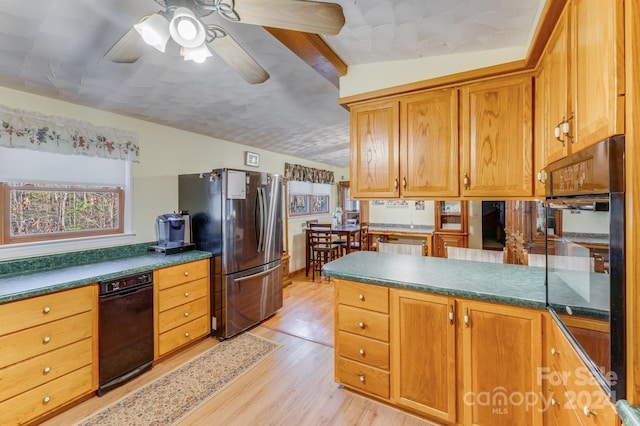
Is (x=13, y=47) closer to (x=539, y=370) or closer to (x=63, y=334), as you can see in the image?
(x=63, y=334)

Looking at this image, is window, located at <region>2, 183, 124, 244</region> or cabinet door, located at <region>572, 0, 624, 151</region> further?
window, located at <region>2, 183, 124, 244</region>

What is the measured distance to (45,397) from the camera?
5.96ft

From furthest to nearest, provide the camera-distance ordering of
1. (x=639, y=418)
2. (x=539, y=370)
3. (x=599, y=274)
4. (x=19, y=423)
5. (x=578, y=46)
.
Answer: (x=19, y=423)
(x=539, y=370)
(x=578, y=46)
(x=599, y=274)
(x=639, y=418)

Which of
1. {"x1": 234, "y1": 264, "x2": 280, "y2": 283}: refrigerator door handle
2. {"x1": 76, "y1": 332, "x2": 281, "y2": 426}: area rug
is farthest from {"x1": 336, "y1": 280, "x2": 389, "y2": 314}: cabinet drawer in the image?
{"x1": 234, "y1": 264, "x2": 280, "y2": 283}: refrigerator door handle

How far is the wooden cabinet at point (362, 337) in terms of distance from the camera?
1.86 m

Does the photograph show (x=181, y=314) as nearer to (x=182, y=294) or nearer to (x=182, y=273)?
(x=182, y=294)

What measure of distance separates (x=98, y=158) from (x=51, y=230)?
726 mm

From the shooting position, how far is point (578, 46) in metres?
1.02

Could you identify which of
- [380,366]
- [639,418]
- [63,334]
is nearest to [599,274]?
[639,418]

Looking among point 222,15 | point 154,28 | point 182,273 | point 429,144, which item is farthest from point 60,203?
point 429,144

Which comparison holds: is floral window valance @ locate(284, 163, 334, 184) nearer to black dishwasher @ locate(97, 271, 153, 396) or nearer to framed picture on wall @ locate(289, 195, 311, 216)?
framed picture on wall @ locate(289, 195, 311, 216)

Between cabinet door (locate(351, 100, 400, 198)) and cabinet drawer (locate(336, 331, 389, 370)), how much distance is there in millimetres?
1041

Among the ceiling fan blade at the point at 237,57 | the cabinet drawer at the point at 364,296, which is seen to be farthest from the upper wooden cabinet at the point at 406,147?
the ceiling fan blade at the point at 237,57

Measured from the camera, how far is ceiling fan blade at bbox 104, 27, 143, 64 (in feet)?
4.10
